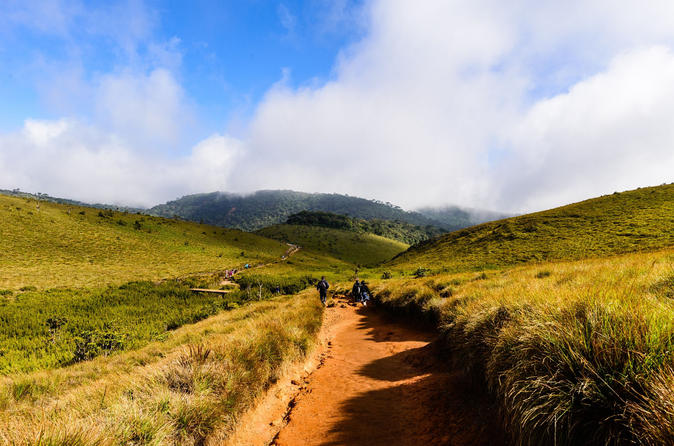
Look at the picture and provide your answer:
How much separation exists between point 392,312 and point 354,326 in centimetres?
294

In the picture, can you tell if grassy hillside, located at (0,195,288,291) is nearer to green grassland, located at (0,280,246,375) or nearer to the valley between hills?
green grassland, located at (0,280,246,375)

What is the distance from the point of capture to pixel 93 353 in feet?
44.4

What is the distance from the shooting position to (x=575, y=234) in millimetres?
42562

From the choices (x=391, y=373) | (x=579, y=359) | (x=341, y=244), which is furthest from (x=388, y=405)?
(x=341, y=244)

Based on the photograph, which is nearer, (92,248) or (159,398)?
(159,398)

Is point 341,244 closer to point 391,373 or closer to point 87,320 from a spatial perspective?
point 87,320

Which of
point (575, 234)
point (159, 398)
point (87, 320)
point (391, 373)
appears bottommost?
point (87, 320)

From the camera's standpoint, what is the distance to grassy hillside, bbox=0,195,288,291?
41987 millimetres

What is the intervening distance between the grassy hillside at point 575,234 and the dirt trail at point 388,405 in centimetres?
3295

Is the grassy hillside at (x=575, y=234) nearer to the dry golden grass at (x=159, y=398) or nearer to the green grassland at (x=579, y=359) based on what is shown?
the green grassland at (x=579, y=359)

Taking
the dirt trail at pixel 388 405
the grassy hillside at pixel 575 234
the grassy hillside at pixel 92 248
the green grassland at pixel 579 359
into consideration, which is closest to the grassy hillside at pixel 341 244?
the grassy hillside at pixel 92 248

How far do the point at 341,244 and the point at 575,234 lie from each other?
122671 mm

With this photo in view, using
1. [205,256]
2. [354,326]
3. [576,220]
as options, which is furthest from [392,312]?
[205,256]

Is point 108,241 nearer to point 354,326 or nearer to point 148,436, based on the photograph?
point 354,326
